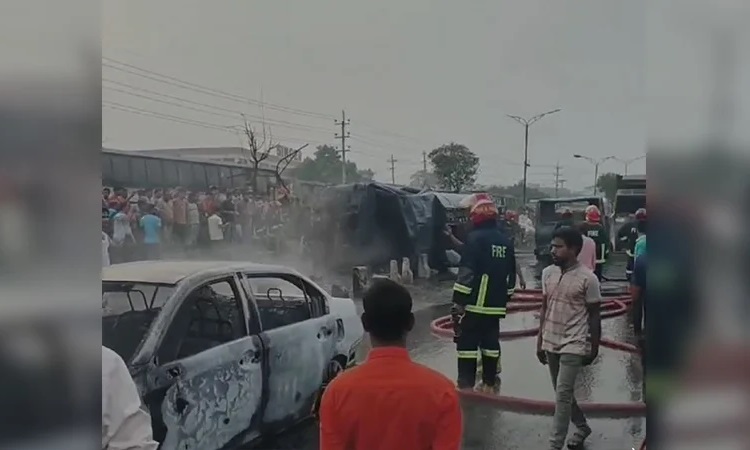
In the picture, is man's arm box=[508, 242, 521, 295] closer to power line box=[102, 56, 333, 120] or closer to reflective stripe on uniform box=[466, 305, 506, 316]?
reflective stripe on uniform box=[466, 305, 506, 316]

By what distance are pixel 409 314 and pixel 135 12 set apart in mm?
1226

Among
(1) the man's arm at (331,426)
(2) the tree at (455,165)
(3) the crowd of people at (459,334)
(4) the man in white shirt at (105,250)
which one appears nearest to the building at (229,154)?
(3) the crowd of people at (459,334)

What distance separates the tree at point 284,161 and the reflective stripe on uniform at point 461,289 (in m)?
0.68

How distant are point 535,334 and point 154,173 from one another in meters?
1.42

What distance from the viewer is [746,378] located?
6.51 feet

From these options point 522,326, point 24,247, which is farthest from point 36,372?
point 522,326

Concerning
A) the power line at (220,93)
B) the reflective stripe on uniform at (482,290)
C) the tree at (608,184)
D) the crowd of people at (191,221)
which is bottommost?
the reflective stripe on uniform at (482,290)

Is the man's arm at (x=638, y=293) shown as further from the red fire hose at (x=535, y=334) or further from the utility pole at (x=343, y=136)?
the utility pole at (x=343, y=136)

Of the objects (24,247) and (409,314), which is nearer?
(409,314)

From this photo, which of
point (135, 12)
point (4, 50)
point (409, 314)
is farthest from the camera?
point (135, 12)

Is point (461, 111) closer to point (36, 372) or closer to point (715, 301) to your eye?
point (715, 301)

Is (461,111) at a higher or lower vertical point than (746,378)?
higher

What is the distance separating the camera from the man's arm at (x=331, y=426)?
1.79m

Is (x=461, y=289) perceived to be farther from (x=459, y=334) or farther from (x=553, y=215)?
(x=553, y=215)
